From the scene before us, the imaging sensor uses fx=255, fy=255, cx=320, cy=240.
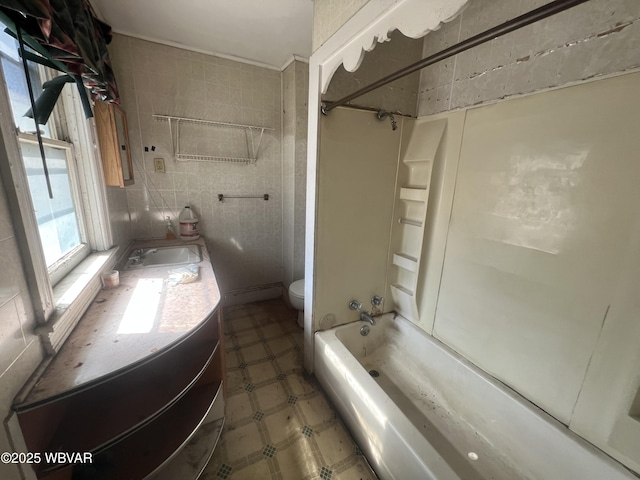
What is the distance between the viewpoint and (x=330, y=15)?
4.30 ft

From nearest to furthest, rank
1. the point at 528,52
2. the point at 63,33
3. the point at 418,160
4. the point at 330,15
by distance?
the point at 63,33
the point at 528,52
the point at 330,15
the point at 418,160

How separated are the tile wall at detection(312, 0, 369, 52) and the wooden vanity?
1.50 m

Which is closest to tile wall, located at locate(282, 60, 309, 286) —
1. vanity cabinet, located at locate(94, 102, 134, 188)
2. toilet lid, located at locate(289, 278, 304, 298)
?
toilet lid, located at locate(289, 278, 304, 298)

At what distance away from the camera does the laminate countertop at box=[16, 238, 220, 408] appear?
32.0 inches

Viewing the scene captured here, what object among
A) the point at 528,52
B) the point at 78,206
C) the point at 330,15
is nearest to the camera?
the point at 528,52

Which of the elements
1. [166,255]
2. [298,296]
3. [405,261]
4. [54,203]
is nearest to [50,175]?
[54,203]

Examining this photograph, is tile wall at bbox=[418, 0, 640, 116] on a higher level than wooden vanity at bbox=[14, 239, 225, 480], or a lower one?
higher

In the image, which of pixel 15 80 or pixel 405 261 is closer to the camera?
pixel 15 80

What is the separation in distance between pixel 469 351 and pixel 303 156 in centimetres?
199

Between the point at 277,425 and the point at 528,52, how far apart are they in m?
2.32

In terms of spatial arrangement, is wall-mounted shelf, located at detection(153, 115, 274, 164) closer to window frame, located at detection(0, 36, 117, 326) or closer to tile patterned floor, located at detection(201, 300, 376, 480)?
window frame, located at detection(0, 36, 117, 326)

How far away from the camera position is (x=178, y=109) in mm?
2150

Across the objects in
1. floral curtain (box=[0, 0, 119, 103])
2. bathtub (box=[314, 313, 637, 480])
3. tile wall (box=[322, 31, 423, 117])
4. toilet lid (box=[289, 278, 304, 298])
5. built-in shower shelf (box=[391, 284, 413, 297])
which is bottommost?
bathtub (box=[314, 313, 637, 480])

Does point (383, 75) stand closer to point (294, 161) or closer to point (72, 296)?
point (294, 161)
